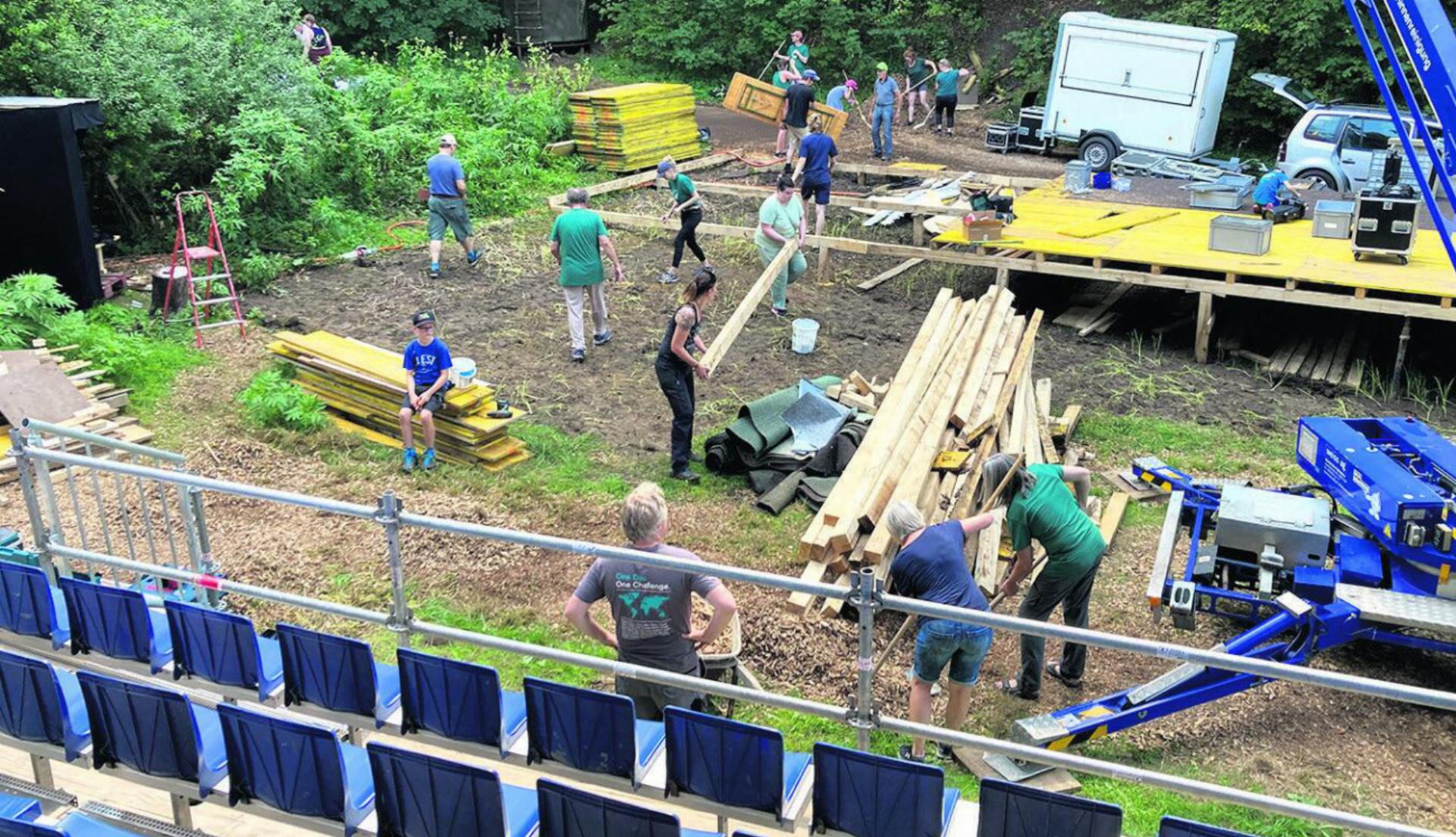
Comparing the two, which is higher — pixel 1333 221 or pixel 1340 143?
pixel 1340 143

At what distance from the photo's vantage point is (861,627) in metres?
5.25

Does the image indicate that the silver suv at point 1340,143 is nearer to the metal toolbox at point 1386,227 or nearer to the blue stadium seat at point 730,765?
the metal toolbox at point 1386,227

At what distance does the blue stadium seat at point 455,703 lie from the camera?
5535 millimetres

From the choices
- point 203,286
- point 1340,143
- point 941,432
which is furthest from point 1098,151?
point 203,286

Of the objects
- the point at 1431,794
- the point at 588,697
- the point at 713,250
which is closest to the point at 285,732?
the point at 588,697

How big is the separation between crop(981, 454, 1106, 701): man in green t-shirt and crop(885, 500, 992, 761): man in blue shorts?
375 millimetres

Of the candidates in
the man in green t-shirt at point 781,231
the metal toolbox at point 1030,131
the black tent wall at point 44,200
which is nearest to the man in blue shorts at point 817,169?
the man in green t-shirt at point 781,231

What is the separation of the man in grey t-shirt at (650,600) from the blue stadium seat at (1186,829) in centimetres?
221

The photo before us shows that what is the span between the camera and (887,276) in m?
16.3

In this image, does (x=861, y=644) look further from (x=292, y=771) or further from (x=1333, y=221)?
(x=1333, y=221)

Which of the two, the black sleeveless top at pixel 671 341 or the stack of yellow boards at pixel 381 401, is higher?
the black sleeveless top at pixel 671 341

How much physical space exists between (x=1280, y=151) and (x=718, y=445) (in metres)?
14.6

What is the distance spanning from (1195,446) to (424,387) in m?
6.87

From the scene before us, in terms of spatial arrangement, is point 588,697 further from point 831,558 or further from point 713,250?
point 713,250
